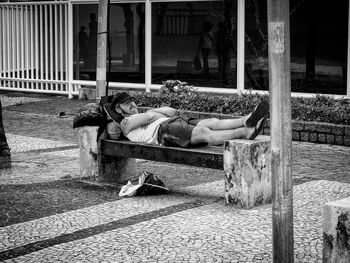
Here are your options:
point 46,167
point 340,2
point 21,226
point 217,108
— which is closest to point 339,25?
point 340,2

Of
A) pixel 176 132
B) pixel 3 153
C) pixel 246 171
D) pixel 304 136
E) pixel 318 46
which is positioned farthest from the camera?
pixel 318 46

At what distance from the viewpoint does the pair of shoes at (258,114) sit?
7.65 meters

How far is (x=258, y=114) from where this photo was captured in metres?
7.79

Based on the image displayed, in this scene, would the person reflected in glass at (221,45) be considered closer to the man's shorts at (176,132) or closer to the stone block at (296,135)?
the stone block at (296,135)

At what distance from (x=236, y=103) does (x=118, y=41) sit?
5.85 meters

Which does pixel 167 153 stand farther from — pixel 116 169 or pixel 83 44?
pixel 83 44

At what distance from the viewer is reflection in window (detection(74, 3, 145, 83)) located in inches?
730

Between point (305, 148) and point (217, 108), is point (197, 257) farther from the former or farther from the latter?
point (217, 108)

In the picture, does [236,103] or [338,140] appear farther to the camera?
[236,103]

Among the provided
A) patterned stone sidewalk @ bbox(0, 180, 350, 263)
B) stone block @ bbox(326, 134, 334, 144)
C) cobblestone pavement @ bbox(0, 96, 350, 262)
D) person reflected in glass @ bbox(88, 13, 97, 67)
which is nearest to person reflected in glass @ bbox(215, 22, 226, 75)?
person reflected in glass @ bbox(88, 13, 97, 67)

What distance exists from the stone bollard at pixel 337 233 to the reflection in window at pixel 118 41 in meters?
13.5

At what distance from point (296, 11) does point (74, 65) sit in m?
6.84

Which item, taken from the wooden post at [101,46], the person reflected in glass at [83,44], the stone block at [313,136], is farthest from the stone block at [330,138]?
the person reflected in glass at [83,44]

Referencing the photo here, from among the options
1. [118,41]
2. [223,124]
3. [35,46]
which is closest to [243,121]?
[223,124]
